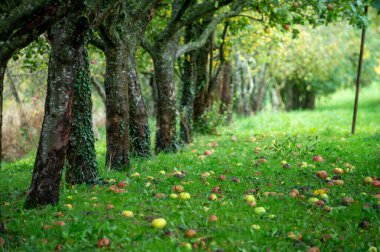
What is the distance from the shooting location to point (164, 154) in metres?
11.4

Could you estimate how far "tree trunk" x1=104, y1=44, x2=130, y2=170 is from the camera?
8.84 metres

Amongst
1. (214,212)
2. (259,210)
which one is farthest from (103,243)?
(259,210)

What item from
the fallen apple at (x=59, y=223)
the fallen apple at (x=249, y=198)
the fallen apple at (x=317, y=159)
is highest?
the fallen apple at (x=317, y=159)

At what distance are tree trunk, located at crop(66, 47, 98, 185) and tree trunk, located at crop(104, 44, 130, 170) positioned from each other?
1.12 meters

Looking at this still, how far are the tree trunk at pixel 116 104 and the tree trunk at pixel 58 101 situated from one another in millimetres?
2634

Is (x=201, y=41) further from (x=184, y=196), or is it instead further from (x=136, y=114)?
(x=184, y=196)

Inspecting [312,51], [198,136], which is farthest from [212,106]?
[312,51]

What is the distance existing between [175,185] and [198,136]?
27.4 feet

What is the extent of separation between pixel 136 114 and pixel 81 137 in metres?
2.82

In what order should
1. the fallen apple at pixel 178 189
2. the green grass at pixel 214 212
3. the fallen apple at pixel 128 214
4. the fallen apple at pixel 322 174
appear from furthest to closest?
the fallen apple at pixel 322 174 → the fallen apple at pixel 178 189 → the fallen apple at pixel 128 214 → the green grass at pixel 214 212

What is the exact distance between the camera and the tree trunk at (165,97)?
11.4 metres

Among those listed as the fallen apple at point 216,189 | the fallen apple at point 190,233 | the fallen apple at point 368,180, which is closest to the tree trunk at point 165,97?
the fallen apple at point 216,189

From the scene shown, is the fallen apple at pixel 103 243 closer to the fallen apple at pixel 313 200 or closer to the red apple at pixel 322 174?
the fallen apple at pixel 313 200

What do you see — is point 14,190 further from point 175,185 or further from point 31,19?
point 31,19
